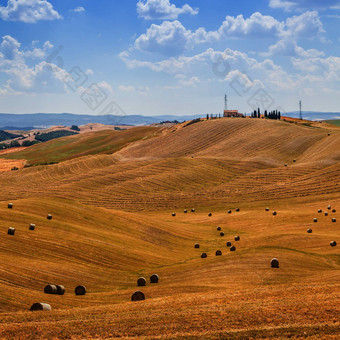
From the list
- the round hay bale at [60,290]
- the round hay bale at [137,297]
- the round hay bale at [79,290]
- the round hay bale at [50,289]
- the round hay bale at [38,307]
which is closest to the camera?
the round hay bale at [38,307]

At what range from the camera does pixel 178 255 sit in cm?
4859

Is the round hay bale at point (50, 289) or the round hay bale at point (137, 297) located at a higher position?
the round hay bale at point (50, 289)

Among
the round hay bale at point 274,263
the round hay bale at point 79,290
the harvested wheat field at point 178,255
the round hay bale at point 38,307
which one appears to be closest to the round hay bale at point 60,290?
the harvested wheat field at point 178,255

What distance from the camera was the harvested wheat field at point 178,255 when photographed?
2052cm

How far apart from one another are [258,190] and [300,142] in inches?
1865

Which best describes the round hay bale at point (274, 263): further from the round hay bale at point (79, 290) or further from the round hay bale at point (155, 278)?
the round hay bale at point (79, 290)

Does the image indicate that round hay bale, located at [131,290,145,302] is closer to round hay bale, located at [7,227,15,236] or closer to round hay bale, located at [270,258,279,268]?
round hay bale, located at [270,258,279,268]

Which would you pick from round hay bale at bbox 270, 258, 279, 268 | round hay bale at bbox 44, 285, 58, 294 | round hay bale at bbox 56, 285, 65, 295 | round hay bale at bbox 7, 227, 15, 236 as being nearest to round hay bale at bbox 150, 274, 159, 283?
round hay bale at bbox 56, 285, 65, 295

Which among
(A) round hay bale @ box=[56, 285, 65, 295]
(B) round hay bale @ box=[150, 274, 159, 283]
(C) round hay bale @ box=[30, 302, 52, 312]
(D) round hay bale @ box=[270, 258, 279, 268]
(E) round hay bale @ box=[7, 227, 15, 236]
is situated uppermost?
(E) round hay bale @ box=[7, 227, 15, 236]

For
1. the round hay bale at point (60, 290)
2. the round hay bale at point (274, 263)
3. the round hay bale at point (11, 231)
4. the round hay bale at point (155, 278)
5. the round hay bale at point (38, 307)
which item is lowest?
the round hay bale at point (155, 278)

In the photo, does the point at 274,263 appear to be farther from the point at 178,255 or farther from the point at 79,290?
the point at 79,290

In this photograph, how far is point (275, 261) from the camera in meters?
36.8

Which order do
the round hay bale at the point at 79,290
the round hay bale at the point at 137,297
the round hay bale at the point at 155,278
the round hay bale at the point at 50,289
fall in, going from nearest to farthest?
the round hay bale at the point at 137,297 → the round hay bale at the point at 50,289 → the round hay bale at the point at 79,290 → the round hay bale at the point at 155,278

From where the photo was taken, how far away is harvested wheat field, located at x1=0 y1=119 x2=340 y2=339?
808 inches
